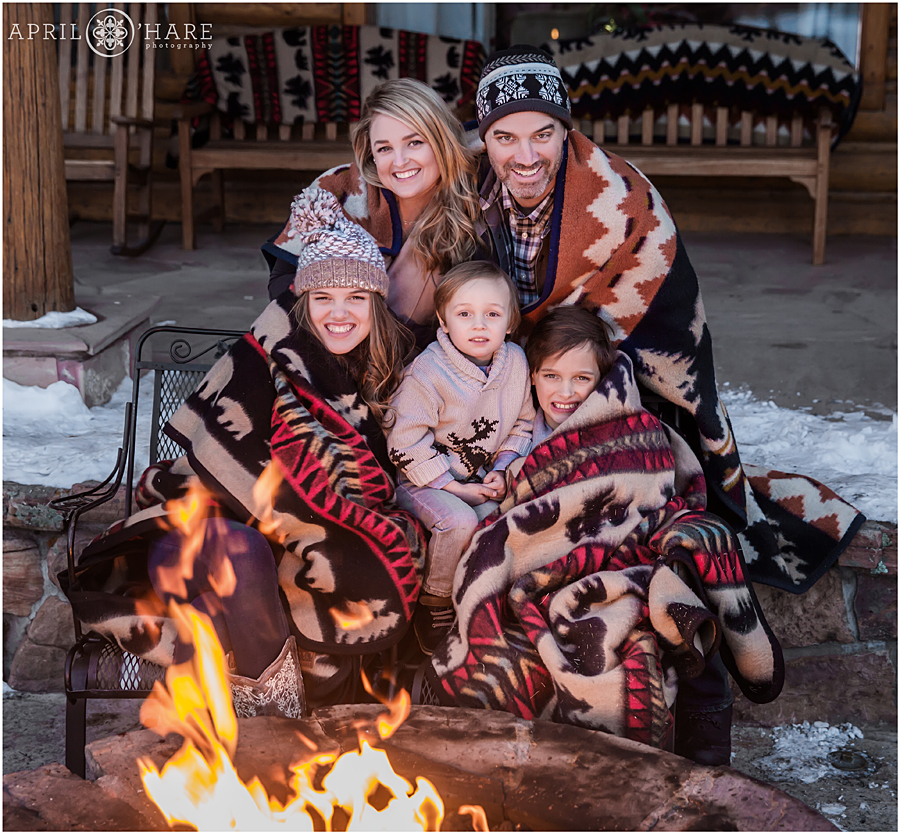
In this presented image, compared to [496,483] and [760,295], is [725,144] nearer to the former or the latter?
[760,295]

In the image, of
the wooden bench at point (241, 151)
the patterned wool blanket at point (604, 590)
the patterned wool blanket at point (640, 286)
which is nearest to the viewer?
the patterned wool blanket at point (604, 590)

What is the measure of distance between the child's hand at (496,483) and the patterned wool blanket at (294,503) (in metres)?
0.20

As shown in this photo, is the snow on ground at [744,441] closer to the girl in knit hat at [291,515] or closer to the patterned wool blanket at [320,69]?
the girl in knit hat at [291,515]

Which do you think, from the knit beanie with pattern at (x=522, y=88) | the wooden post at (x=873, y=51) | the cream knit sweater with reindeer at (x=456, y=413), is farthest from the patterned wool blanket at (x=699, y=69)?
the cream knit sweater with reindeer at (x=456, y=413)

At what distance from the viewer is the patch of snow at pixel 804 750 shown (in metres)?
2.51

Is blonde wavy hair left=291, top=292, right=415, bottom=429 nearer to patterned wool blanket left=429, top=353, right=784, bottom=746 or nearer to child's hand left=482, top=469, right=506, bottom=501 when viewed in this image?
child's hand left=482, top=469, right=506, bottom=501

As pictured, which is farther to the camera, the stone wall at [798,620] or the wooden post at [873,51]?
the wooden post at [873,51]

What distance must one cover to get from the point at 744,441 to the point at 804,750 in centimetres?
105

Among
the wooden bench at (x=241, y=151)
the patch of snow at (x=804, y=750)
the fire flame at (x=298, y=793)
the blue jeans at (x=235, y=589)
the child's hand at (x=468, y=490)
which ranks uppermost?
the wooden bench at (x=241, y=151)

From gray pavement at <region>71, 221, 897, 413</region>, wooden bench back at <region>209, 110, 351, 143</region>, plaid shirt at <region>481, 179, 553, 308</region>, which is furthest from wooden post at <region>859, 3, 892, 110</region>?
plaid shirt at <region>481, 179, 553, 308</region>

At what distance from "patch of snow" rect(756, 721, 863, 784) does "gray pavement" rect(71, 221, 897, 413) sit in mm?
1284

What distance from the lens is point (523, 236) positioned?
246cm

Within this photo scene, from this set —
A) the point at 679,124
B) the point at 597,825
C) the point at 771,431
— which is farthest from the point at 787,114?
the point at 597,825

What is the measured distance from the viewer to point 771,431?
335 centimetres
